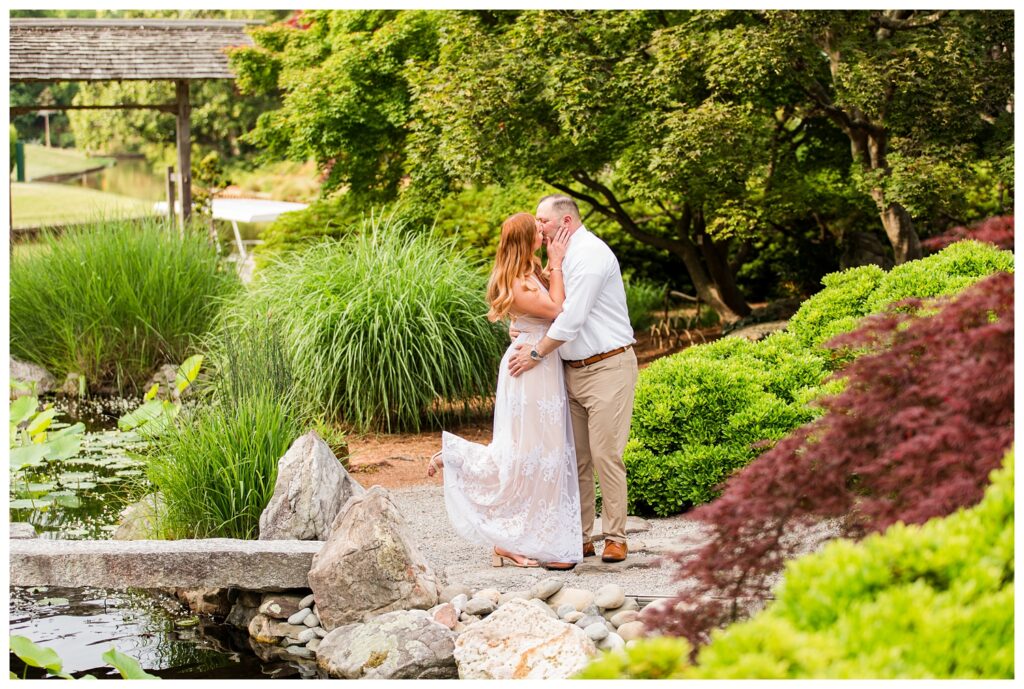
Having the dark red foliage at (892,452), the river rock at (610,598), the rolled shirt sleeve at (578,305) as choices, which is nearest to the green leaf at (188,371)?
the rolled shirt sleeve at (578,305)

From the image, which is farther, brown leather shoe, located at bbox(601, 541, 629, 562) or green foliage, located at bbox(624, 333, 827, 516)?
green foliage, located at bbox(624, 333, 827, 516)

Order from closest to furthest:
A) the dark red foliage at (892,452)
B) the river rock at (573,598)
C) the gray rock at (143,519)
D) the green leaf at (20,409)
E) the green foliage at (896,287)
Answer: the dark red foliage at (892,452)
the river rock at (573,598)
the green leaf at (20,409)
the gray rock at (143,519)
the green foliage at (896,287)

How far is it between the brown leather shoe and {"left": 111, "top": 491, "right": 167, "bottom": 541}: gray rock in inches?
96.0

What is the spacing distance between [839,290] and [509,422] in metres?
3.30

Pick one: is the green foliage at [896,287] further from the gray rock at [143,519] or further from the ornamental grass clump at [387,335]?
the gray rock at [143,519]

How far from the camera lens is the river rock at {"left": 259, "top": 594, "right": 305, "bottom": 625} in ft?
17.0

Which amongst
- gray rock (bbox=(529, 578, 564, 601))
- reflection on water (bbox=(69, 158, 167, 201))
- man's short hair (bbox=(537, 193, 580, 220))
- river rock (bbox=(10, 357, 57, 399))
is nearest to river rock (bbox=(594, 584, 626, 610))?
gray rock (bbox=(529, 578, 564, 601))

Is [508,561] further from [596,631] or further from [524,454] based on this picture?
[596,631]

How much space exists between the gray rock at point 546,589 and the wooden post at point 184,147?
11.3 metres

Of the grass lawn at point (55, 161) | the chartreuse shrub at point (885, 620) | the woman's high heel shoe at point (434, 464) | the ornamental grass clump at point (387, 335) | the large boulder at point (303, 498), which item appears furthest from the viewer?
the grass lawn at point (55, 161)

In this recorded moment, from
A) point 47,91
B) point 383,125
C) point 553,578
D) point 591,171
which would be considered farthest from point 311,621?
point 47,91

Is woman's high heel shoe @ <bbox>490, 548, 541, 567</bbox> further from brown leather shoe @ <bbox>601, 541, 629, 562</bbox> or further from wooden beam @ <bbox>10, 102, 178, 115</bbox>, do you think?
wooden beam @ <bbox>10, 102, 178, 115</bbox>

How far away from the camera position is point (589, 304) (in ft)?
16.2

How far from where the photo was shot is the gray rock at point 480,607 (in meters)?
4.87
